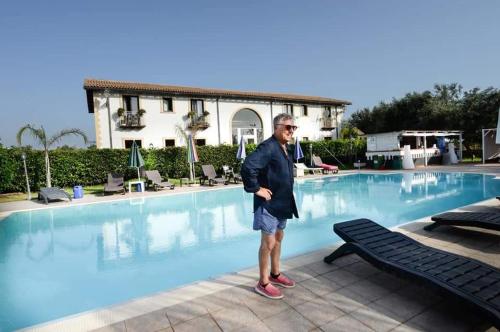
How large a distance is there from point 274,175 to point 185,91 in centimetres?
2199

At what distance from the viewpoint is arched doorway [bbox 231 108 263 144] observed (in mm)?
26688

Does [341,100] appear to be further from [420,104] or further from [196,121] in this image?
[196,121]

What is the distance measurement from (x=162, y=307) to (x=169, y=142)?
21.4 meters

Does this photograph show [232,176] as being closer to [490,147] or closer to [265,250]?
[265,250]

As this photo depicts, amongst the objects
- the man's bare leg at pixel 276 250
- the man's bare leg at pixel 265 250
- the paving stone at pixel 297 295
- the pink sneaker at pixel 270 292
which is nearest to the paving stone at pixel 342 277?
the paving stone at pixel 297 295

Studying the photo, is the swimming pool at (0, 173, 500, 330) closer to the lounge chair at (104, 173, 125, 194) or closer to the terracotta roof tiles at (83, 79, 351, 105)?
the lounge chair at (104, 173, 125, 194)

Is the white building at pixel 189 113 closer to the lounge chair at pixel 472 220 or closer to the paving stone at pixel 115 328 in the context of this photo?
the paving stone at pixel 115 328

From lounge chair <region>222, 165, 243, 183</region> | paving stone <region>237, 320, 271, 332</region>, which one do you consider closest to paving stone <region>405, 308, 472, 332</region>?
paving stone <region>237, 320, 271, 332</region>

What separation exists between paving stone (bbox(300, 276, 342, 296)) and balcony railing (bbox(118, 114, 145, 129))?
20.5m

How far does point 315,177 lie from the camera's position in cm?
1903

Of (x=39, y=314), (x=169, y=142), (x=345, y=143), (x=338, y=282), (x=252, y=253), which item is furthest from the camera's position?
(x=345, y=143)

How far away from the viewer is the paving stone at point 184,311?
2.79 meters

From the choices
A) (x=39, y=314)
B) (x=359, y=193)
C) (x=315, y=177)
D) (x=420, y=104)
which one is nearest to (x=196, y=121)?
(x=315, y=177)

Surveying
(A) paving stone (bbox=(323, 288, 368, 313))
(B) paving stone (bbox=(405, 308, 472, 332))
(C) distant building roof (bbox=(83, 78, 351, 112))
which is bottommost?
(B) paving stone (bbox=(405, 308, 472, 332))
